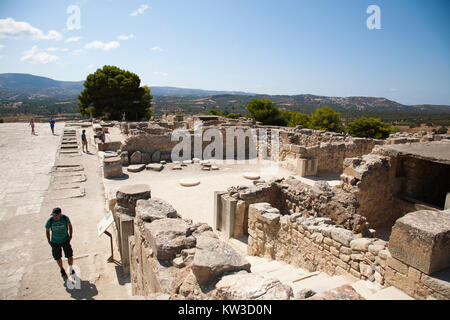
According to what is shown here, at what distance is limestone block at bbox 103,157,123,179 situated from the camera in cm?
1180

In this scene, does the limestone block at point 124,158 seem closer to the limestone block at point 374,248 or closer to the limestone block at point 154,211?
the limestone block at point 154,211

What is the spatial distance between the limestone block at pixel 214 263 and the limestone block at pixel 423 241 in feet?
6.10

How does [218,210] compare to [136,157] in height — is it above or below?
below

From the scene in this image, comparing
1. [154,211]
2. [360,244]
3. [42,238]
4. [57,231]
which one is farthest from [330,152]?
[42,238]

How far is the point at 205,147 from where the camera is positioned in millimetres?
16844

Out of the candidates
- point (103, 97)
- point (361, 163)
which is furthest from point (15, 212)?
point (103, 97)

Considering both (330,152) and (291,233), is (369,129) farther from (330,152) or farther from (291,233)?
(291,233)

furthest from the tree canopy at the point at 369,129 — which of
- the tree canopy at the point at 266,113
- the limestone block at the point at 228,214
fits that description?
the limestone block at the point at 228,214

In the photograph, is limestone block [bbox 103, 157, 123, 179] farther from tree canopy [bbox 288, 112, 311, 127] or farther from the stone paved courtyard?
tree canopy [bbox 288, 112, 311, 127]

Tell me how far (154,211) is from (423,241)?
12.4 ft

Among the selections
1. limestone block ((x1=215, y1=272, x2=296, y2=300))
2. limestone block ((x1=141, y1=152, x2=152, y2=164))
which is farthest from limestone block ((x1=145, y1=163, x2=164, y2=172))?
limestone block ((x1=215, y1=272, x2=296, y2=300))

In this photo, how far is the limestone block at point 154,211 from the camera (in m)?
4.39

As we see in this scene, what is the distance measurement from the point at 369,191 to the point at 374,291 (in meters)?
5.01

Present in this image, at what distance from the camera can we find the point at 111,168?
11.9 meters
